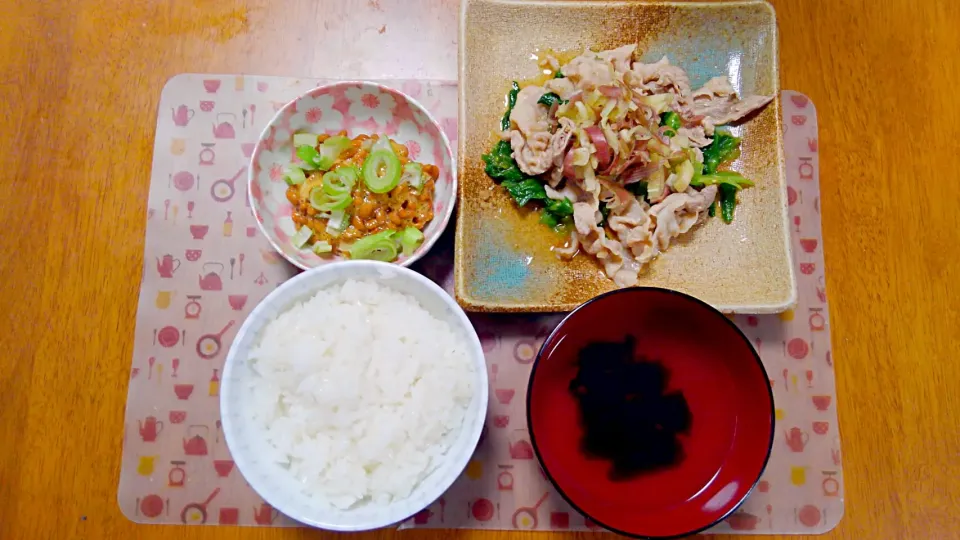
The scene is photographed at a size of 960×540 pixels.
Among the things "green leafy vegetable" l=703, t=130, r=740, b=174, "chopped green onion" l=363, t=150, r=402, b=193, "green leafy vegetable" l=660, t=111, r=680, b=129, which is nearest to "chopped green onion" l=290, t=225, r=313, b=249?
"chopped green onion" l=363, t=150, r=402, b=193

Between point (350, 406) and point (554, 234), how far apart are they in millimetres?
973

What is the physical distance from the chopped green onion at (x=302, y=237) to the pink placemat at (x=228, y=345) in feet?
0.48

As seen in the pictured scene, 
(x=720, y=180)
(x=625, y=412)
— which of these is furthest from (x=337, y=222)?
(x=720, y=180)

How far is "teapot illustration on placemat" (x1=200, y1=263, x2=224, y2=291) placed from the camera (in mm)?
2281

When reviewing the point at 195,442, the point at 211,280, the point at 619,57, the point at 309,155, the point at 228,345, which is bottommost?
the point at 195,442

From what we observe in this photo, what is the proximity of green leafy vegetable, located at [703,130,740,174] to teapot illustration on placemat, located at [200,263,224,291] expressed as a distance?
188 cm

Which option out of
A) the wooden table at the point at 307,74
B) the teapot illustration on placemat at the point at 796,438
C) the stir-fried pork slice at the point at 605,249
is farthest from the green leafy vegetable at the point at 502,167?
the teapot illustration on placemat at the point at 796,438

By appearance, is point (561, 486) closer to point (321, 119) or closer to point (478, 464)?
point (478, 464)

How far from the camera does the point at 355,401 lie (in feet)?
5.91

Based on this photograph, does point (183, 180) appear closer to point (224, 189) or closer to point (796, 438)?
point (224, 189)

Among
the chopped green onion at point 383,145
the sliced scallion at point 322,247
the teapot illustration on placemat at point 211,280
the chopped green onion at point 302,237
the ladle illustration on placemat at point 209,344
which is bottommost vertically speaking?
the ladle illustration on placemat at point 209,344

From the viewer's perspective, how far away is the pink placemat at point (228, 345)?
2.14 m

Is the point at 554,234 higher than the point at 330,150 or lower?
lower

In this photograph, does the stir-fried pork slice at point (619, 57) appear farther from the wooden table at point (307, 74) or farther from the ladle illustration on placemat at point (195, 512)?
the ladle illustration on placemat at point (195, 512)
